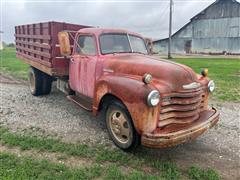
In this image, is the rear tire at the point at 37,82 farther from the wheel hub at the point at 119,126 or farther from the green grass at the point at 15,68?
the wheel hub at the point at 119,126

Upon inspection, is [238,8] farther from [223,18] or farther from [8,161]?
[8,161]

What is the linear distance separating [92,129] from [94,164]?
1.62 m

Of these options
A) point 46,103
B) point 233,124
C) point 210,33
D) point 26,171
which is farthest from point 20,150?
point 210,33

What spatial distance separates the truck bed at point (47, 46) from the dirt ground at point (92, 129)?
1.08 metres

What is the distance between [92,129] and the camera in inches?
224

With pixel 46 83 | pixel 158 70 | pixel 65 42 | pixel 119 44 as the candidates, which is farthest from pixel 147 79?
pixel 46 83

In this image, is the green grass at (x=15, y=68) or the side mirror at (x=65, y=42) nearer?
the side mirror at (x=65, y=42)

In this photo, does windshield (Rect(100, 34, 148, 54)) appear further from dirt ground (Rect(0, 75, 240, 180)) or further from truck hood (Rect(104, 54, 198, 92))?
dirt ground (Rect(0, 75, 240, 180))

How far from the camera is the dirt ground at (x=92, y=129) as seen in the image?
441 centimetres

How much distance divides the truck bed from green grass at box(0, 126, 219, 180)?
2493 mm

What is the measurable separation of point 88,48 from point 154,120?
8.66 ft

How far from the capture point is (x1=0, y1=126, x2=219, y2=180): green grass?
3.79m

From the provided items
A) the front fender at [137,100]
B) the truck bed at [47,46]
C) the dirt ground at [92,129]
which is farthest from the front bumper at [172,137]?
the truck bed at [47,46]

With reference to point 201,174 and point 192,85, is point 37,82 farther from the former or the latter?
point 201,174
